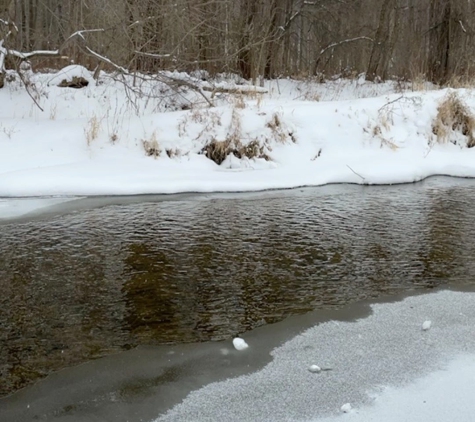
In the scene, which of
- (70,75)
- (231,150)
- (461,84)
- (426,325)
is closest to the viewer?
(426,325)

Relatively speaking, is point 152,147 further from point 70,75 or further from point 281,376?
point 281,376

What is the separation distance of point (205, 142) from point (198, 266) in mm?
5377

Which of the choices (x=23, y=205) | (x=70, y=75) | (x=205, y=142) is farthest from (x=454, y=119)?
(x=23, y=205)

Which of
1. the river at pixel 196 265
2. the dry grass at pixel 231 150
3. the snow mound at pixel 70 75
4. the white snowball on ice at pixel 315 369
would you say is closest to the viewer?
the white snowball on ice at pixel 315 369

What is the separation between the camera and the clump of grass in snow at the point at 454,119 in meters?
11.8

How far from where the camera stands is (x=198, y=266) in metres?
5.44

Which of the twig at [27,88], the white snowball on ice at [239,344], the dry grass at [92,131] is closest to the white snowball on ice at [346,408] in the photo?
the white snowball on ice at [239,344]

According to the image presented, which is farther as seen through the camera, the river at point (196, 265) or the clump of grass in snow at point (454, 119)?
the clump of grass in snow at point (454, 119)

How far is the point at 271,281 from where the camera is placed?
16.7 ft

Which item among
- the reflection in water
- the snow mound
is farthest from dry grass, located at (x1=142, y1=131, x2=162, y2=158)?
the snow mound

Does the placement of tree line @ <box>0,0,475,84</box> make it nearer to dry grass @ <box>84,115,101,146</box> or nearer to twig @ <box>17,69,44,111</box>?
twig @ <box>17,69,44,111</box>

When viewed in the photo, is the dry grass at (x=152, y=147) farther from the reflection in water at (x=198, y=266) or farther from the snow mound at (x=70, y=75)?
the snow mound at (x=70, y=75)

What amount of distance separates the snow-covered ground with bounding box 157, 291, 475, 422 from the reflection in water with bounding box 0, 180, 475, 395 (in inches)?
20.5

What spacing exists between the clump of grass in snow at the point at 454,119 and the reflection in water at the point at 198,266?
4.07 meters
